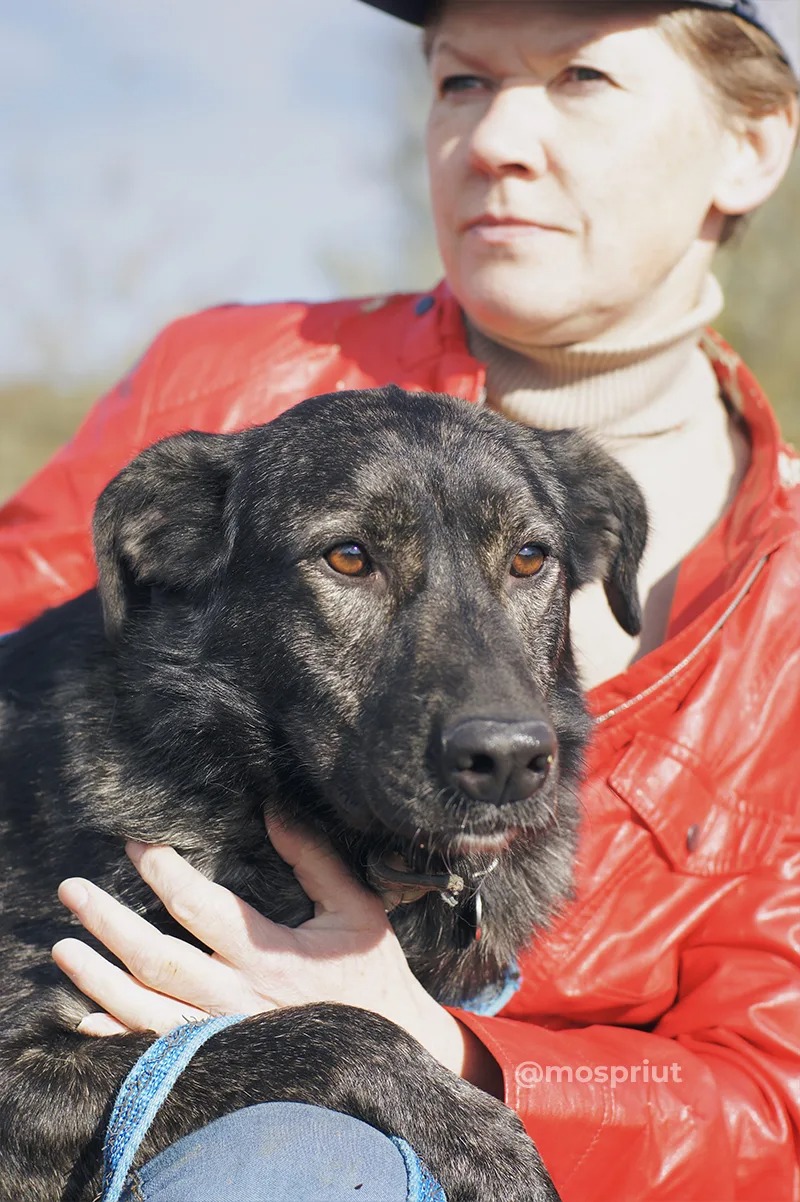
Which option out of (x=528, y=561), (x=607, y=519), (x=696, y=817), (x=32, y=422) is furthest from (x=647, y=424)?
(x=32, y=422)

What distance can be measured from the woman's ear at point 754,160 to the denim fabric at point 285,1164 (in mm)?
2693

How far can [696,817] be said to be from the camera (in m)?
2.93

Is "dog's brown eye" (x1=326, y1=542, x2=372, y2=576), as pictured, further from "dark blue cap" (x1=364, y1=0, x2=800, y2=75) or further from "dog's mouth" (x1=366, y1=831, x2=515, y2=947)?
"dark blue cap" (x1=364, y1=0, x2=800, y2=75)

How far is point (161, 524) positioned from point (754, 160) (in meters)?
2.06

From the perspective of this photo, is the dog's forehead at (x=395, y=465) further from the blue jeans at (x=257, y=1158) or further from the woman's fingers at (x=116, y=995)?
the blue jeans at (x=257, y=1158)

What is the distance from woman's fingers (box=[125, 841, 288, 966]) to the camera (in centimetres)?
244

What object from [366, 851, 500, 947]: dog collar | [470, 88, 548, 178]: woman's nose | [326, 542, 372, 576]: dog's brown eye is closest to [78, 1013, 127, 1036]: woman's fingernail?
[366, 851, 500, 947]: dog collar

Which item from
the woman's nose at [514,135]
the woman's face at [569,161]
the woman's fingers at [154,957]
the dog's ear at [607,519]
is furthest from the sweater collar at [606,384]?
the woman's fingers at [154,957]

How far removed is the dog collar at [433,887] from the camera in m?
2.55

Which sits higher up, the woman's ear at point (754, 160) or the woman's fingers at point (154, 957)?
the woman's ear at point (754, 160)

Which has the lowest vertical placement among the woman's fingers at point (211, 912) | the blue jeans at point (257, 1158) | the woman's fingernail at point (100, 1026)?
the woman's fingernail at point (100, 1026)

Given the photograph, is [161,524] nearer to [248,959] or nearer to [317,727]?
[317,727]

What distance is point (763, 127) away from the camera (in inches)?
139

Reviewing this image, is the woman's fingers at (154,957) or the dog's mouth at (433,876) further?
the dog's mouth at (433,876)
